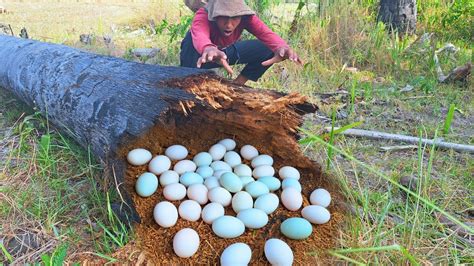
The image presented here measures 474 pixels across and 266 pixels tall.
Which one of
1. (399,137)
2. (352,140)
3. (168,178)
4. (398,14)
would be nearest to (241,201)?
(168,178)

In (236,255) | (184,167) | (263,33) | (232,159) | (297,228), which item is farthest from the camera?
(263,33)

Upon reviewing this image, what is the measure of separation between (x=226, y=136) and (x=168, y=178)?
43 cm

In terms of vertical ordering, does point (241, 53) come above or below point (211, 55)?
below

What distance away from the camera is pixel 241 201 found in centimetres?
151

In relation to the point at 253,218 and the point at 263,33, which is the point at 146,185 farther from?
the point at 263,33

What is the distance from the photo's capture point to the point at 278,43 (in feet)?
8.95

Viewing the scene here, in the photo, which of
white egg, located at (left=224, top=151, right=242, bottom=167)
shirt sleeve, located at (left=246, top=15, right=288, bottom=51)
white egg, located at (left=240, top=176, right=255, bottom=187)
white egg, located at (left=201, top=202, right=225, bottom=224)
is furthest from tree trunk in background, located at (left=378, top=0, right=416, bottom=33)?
white egg, located at (left=201, top=202, right=225, bottom=224)

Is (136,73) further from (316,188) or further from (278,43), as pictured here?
(278,43)

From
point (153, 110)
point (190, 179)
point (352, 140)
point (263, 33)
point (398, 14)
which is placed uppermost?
point (153, 110)

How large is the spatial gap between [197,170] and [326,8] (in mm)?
3159

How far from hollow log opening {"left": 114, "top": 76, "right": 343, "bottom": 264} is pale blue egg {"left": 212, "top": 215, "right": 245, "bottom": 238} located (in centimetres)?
3

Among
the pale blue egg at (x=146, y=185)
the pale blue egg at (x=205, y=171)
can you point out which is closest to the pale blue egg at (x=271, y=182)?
the pale blue egg at (x=205, y=171)

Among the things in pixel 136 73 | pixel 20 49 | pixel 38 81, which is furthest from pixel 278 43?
pixel 20 49

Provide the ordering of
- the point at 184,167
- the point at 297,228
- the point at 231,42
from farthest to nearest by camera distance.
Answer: the point at 231,42 < the point at 184,167 < the point at 297,228
